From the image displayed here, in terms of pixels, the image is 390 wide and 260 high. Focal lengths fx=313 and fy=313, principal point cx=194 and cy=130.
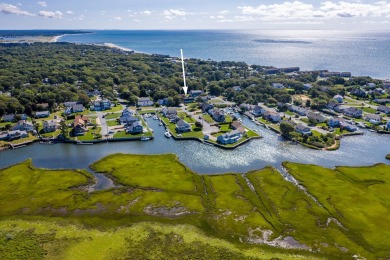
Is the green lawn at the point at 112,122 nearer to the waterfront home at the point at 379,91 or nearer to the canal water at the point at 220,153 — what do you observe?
the canal water at the point at 220,153

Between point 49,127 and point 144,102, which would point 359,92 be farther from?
point 49,127

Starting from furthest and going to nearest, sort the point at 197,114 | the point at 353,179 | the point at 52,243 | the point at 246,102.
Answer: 1. the point at 246,102
2. the point at 197,114
3. the point at 353,179
4. the point at 52,243

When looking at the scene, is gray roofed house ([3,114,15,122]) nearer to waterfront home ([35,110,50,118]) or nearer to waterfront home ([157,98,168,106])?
waterfront home ([35,110,50,118])

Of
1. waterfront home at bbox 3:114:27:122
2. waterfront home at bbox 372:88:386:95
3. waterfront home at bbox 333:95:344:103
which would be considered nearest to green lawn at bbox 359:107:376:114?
waterfront home at bbox 333:95:344:103

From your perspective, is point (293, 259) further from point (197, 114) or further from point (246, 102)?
point (246, 102)

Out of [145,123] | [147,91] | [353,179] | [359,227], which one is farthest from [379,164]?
[147,91]

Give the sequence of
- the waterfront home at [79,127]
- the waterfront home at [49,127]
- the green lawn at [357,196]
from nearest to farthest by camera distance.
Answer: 1. the green lawn at [357,196]
2. the waterfront home at [79,127]
3. the waterfront home at [49,127]

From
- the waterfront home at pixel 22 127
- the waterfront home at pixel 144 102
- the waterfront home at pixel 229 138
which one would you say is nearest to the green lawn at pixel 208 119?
the waterfront home at pixel 229 138
